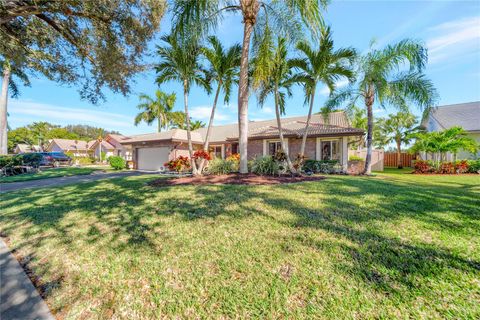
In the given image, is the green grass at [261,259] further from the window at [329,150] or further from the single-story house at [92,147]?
the single-story house at [92,147]

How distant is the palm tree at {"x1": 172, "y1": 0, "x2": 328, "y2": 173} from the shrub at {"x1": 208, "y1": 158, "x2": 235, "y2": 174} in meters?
1.25

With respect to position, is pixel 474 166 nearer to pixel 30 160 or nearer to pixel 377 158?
pixel 377 158

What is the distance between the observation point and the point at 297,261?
8.86 ft

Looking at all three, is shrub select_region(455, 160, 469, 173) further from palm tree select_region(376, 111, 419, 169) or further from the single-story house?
the single-story house

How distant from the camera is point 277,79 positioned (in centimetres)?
958

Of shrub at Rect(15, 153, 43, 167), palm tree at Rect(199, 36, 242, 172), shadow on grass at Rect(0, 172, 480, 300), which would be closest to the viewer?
shadow on grass at Rect(0, 172, 480, 300)

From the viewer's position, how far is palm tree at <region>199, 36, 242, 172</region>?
10015 millimetres

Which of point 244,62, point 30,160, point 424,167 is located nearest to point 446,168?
point 424,167

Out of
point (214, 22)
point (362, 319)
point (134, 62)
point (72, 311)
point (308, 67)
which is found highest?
point (214, 22)

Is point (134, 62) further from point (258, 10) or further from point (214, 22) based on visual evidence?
point (258, 10)

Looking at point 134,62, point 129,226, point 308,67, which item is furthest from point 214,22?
point 129,226

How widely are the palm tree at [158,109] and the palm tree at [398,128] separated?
29.0 metres

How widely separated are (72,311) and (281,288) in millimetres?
2282

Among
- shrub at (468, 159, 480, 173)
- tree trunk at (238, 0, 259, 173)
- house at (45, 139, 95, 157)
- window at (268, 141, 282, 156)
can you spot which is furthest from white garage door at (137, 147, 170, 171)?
house at (45, 139, 95, 157)
